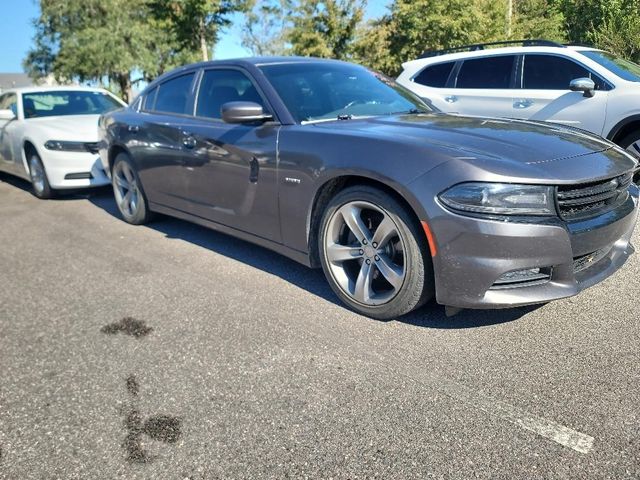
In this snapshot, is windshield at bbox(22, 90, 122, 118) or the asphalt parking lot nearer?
the asphalt parking lot

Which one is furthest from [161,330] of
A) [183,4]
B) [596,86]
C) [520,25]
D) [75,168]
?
[520,25]

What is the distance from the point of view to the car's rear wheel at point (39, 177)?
6973 mm

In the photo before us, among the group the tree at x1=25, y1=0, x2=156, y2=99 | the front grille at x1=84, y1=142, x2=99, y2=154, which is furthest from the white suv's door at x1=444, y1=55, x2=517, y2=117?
the tree at x1=25, y1=0, x2=156, y2=99

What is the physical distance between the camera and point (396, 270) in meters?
2.97

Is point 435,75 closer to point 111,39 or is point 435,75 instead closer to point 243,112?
point 243,112

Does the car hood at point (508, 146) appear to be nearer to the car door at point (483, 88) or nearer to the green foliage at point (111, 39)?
the car door at point (483, 88)

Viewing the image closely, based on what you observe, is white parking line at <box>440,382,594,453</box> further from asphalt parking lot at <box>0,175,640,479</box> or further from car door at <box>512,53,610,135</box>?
car door at <box>512,53,610,135</box>

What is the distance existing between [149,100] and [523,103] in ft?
15.0

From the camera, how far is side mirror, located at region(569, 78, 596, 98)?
6.04 meters

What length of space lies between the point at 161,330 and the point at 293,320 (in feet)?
2.58

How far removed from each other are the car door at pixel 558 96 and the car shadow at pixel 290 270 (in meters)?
3.97

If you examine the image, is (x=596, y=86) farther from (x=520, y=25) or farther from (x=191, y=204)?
(x=520, y=25)

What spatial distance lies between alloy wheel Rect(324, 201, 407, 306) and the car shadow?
22 centimetres

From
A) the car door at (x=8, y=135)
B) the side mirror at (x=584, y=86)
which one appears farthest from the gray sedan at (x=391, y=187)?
the car door at (x=8, y=135)
